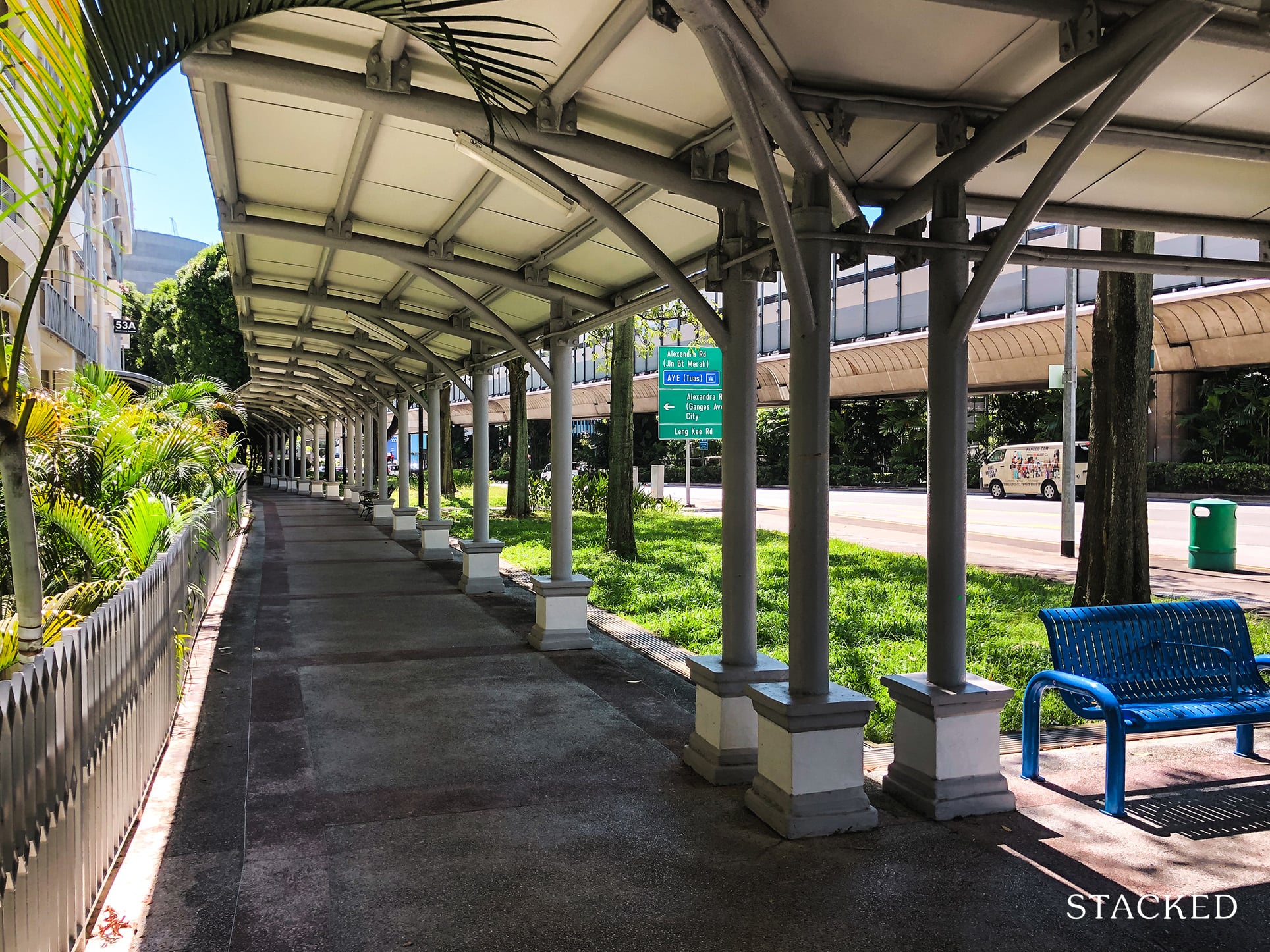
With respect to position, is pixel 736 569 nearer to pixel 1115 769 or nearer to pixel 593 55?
pixel 1115 769

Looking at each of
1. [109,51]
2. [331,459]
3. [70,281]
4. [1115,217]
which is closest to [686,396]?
[1115,217]

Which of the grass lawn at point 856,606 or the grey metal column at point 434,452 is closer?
the grass lawn at point 856,606

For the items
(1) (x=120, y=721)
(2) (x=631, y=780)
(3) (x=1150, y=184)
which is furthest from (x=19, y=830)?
(3) (x=1150, y=184)

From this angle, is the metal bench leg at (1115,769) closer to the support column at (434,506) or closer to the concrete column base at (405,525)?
the support column at (434,506)

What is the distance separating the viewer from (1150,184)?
5.65m

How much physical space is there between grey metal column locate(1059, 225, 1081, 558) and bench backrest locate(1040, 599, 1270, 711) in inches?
430

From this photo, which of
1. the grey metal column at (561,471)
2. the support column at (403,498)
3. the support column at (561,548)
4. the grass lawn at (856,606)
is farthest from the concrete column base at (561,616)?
the support column at (403,498)

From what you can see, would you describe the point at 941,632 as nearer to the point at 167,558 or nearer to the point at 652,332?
the point at 167,558

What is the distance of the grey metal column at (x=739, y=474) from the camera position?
571 centimetres

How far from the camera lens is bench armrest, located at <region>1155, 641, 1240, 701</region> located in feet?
18.1

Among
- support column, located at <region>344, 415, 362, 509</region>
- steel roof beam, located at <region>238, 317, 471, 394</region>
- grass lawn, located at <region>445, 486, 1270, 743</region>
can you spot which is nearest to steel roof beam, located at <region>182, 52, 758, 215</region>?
grass lawn, located at <region>445, 486, 1270, 743</region>

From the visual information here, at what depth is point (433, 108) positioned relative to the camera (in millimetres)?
4762

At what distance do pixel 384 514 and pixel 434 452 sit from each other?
23.4 feet

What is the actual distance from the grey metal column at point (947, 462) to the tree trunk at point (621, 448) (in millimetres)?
10695
